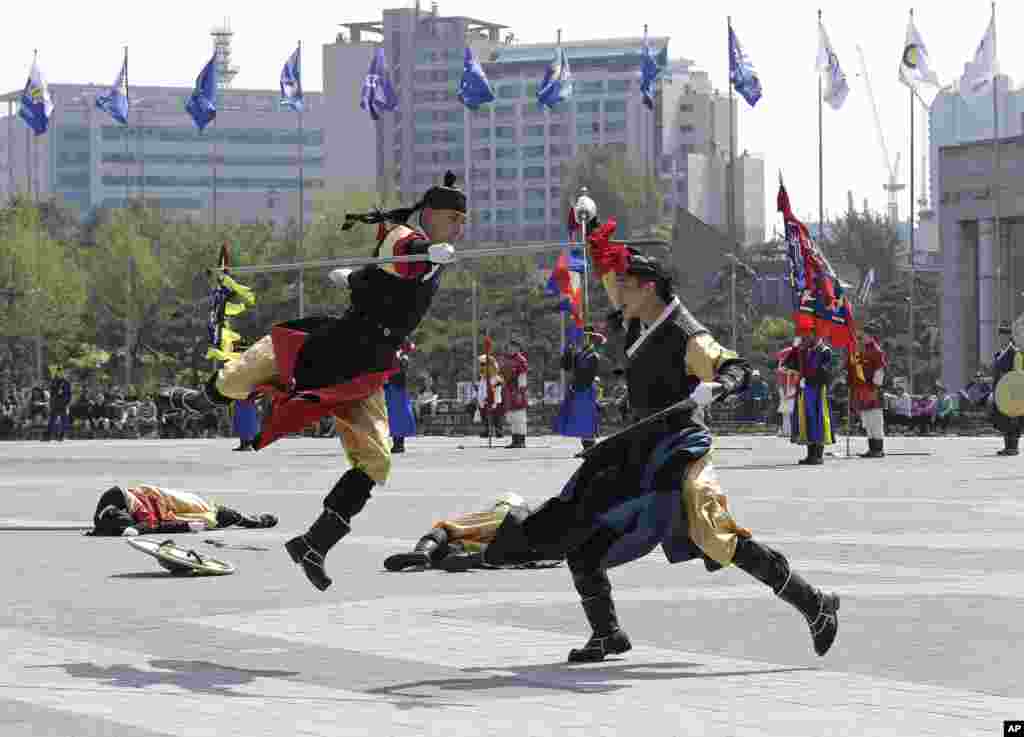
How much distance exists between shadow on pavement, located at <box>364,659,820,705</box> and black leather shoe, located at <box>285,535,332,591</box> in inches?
75.5

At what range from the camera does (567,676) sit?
8227mm

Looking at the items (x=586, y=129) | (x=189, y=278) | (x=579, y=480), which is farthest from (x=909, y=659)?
(x=586, y=129)

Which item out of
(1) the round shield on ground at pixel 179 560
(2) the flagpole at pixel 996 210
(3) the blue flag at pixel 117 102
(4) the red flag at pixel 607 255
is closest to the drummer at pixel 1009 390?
(1) the round shield on ground at pixel 179 560

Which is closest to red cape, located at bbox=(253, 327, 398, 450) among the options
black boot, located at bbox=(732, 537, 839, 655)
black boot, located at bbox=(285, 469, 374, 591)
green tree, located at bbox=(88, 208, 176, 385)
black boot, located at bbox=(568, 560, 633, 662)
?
black boot, located at bbox=(285, 469, 374, 591)

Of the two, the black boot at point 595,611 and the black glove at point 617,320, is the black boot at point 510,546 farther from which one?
the black glove at point 617,320

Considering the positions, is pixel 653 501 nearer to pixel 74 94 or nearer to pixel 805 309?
pixel 805 309

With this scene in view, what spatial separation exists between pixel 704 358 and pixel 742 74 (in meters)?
48.2

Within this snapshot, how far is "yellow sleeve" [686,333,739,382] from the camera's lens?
8.75 metres

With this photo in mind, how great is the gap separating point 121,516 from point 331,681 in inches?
294

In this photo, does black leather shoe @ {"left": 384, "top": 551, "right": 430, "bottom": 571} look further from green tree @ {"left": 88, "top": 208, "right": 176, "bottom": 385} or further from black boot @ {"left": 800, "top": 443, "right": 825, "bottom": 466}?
green tree @ {"left": 88, "top": 208, "right": 176, "bottom": 385}

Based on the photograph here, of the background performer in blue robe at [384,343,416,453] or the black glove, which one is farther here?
the background performer in blue robe at [384,343,416,453]

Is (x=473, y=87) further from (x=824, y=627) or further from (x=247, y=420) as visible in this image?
(x=824, y=627)

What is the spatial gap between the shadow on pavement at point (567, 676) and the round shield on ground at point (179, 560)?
13.4 feet

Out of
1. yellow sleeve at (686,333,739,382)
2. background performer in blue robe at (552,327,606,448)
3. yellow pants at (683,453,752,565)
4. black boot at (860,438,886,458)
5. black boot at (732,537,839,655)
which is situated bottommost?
black boot at (860,438,886,458)
